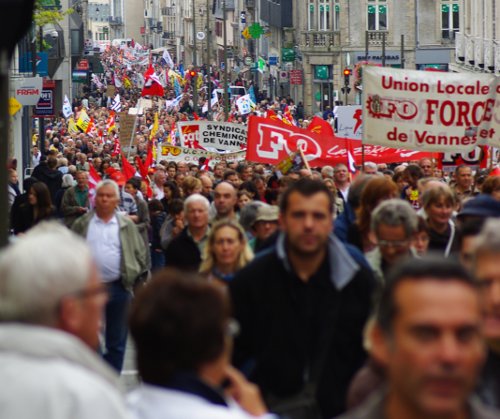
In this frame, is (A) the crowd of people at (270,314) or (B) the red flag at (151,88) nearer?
(A) the crowd of people at (270,314)

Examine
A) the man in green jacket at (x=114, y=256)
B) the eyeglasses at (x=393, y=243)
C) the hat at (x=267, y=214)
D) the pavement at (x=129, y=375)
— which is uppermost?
the eyeglasses at (x=393, y=243)

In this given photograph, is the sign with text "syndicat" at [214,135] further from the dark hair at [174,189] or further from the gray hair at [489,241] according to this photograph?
the gray hair at [489,241]

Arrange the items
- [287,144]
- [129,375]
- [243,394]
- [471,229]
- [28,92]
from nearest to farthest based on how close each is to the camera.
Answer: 1. [243,394]
2. [471,229]
3. [129,375]
4. [287,144]
5. [28,92]

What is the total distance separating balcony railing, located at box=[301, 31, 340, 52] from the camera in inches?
3177

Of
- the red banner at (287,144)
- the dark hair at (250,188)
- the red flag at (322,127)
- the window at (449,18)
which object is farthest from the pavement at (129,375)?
the window at (449,18)

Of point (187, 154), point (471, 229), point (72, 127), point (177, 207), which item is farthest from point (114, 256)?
point (72, 127)

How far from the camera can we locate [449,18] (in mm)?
75688

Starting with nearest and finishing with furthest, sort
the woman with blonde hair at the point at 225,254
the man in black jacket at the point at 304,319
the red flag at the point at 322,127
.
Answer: the man in black jacket at the point at 304,319, the woman with blonde hair at the point at 225,254, the red flag at the point at 322,127

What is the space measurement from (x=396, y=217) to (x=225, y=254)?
3.94 feet

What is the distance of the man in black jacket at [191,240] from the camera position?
10812mm

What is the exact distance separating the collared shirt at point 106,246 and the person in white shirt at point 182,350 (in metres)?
7.36

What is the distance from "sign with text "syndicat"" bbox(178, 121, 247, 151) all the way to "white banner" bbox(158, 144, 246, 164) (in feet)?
0.92

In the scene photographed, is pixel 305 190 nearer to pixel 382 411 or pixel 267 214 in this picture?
pixel 382 411

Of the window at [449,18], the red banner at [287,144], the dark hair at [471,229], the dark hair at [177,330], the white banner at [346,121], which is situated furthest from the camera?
the window at [449,18]
